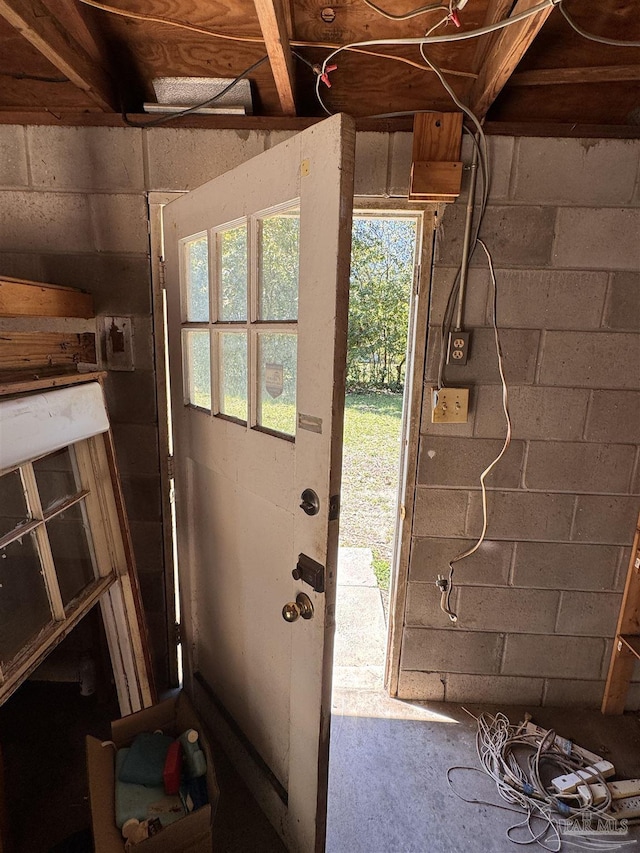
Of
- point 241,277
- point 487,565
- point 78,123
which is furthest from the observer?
point 487,565

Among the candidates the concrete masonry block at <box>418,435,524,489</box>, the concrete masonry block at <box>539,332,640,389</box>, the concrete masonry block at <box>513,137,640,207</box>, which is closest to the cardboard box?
the concrete masonry block at <box>418,435,524,489</box>

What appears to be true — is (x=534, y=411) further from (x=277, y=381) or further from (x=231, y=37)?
(x=231, y=37)

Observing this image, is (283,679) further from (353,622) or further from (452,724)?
(353,622)

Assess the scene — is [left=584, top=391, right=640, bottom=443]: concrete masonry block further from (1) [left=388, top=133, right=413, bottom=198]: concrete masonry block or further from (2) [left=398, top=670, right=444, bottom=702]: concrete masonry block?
(2) [left=398, top=670, right=444, bottom=702]: concrete masonry block

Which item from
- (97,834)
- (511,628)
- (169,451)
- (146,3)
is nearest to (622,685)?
(511,628)

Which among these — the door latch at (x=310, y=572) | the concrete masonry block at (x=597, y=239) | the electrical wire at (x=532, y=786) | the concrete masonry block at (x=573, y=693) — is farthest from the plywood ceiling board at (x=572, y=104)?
the electrical wire at (x=532, y=786)

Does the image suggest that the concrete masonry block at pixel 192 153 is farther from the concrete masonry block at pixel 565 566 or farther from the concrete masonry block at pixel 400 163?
the concrete masonry block at pixel 565 566

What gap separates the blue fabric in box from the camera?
1224 millimetres

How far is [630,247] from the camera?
4.85 ft

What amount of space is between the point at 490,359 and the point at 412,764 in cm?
148

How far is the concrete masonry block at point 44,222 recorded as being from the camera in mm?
1521

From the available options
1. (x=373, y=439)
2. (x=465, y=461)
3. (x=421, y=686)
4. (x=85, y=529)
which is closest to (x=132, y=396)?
(x=85, y=529)

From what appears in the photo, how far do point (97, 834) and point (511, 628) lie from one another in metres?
1.49

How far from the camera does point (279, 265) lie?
3.51 feet
